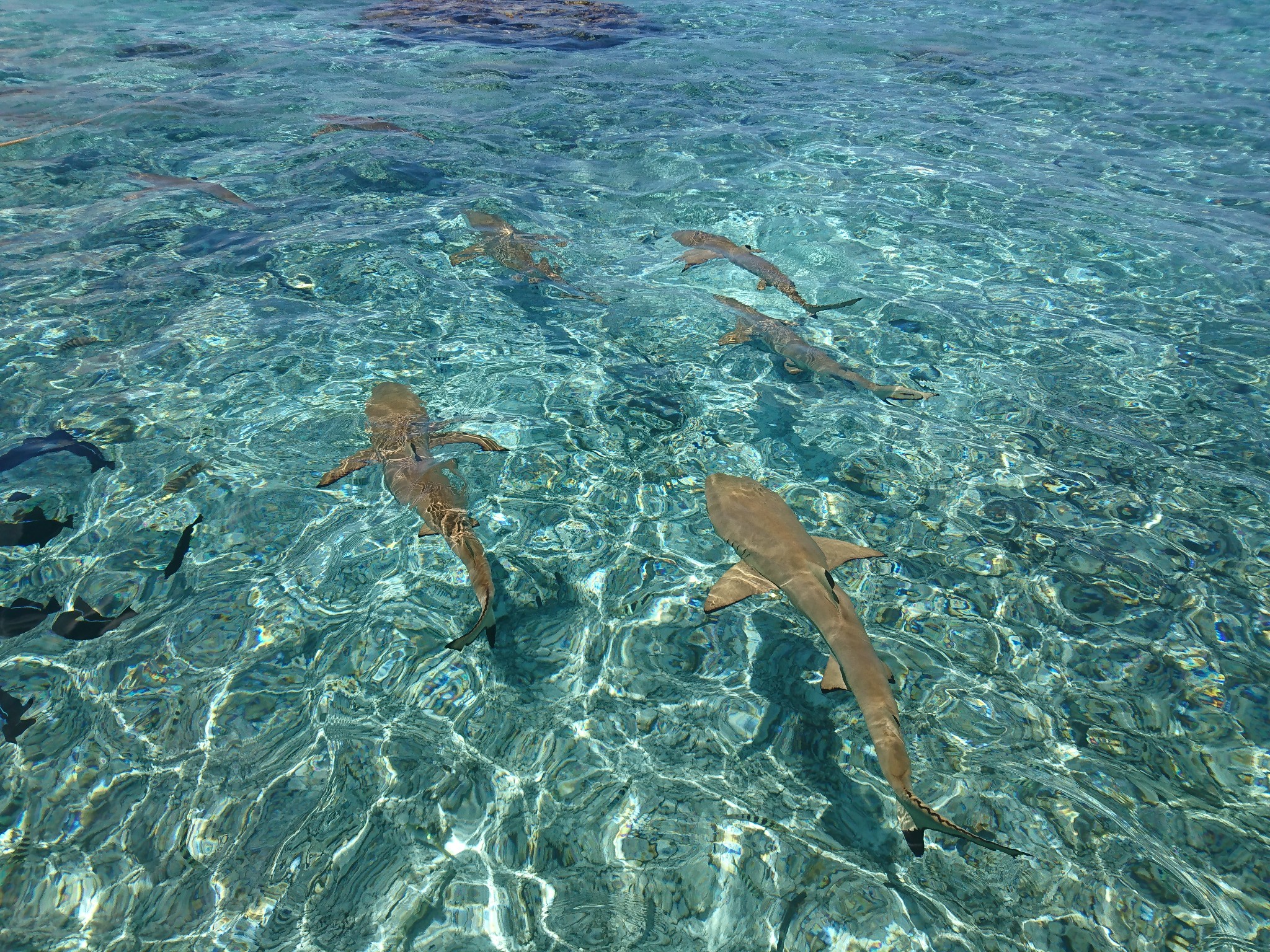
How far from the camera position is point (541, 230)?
10.2 meters

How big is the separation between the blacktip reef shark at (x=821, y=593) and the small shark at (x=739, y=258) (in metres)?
4.15

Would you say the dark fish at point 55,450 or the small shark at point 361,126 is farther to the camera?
the small shark at point 361,126

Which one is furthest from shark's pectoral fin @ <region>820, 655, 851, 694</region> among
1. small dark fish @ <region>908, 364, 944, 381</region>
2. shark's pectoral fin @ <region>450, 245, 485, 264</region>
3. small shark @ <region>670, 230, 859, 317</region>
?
shark's pectoral fin @ <region>450, 245, 485, 264</region>

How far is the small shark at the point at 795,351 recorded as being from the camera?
7289mm

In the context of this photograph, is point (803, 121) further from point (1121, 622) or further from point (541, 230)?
point (1121, 622)

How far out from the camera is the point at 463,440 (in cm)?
596

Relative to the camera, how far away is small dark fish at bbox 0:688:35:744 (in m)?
4.26

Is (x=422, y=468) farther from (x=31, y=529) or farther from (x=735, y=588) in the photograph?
(x=31, y=529)

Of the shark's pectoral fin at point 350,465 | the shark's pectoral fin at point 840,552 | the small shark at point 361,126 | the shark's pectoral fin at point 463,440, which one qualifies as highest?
the small shark at point 361,126

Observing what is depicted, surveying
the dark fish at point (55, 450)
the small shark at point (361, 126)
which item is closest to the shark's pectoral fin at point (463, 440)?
the dark fish at point (55, 450)

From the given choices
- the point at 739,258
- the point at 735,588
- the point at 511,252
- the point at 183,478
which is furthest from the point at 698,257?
the point at 183,478

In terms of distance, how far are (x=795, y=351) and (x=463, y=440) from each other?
3757mm

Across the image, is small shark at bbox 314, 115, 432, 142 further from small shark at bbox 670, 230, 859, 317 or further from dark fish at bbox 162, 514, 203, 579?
dark fish at bbox 162, 514, 203, 579

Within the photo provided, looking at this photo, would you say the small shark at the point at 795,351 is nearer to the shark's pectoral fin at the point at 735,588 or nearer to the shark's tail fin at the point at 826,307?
the shark's tail fin at the point at 826,307
